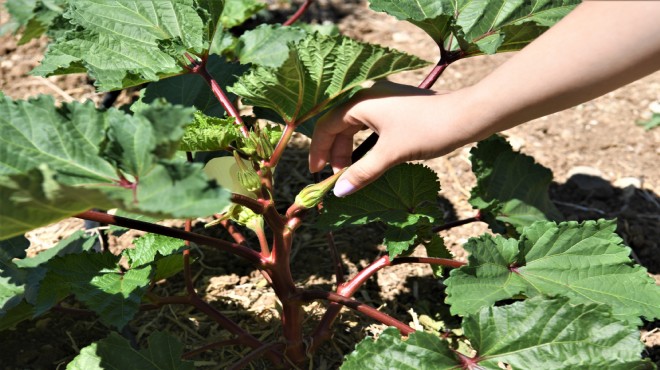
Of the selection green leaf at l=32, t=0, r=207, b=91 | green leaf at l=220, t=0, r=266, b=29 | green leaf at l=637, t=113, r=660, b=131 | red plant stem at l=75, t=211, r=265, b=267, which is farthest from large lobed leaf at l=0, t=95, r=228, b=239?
green leaf at l=637, t=113, r=660, b=131

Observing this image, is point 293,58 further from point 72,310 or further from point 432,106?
point 72,310

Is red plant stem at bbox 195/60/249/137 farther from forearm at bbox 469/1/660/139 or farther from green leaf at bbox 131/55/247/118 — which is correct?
forearm at bbox 469/1/660/139

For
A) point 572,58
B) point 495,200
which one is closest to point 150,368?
point 495,200

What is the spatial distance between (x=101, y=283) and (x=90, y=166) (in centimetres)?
32

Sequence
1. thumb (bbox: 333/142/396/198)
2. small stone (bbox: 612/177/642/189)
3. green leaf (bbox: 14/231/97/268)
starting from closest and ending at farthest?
thumb (bbox: 333/142/396/198)
green leaf (bbox: 14/231/97/268)
small stone (bbox: 612/177/642/189)

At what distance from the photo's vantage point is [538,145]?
8.24 ft

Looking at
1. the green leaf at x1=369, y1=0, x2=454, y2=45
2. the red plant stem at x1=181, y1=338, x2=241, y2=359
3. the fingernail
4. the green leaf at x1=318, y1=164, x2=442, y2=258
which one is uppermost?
the green leaf at x1=369, y1=0, x2=454, y2=45

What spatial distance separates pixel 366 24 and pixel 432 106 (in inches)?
76.9

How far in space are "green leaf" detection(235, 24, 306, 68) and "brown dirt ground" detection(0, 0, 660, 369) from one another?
0.59m

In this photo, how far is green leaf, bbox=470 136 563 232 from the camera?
69.7 inches

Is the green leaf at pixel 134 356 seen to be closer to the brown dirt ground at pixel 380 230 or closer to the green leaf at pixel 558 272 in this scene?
the brown dirt ground at pixel 380 230

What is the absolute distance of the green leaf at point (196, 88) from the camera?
1794 millimetres

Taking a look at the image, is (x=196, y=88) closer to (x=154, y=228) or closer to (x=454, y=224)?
(x=154, y=228)

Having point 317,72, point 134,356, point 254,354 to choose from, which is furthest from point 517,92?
point 134,356
